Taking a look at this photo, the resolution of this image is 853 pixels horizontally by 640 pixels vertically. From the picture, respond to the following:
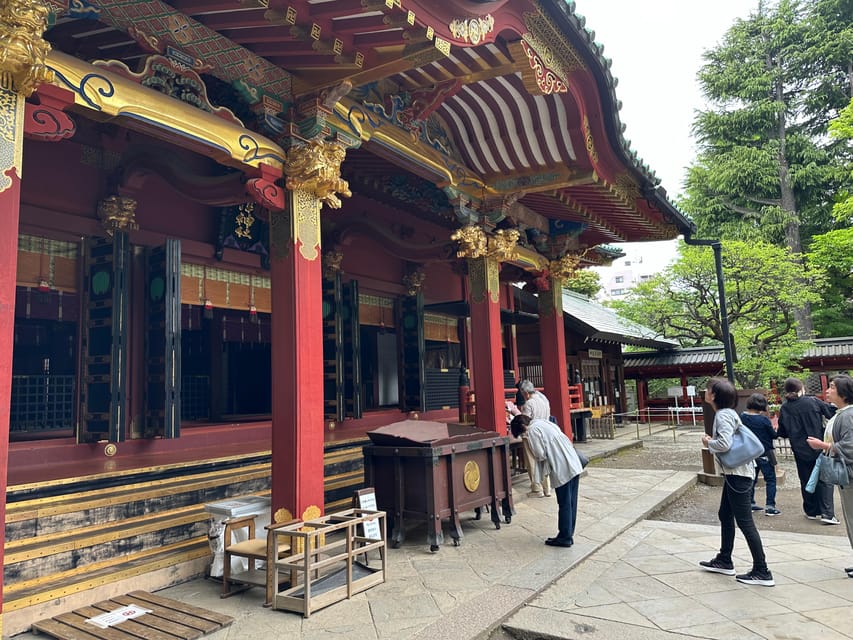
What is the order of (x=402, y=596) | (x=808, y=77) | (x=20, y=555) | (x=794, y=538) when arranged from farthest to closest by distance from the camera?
(x=808, y=77) → (x=794, y=538) → (x=402, y=596) → (x=20, y=555)

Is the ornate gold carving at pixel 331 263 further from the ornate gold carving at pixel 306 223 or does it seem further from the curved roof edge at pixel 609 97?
the curved roof edge at pixel 609 97

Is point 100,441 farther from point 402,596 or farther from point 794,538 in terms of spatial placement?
point 794,538

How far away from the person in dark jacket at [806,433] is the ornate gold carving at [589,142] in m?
3.40

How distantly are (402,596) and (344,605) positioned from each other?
1.33 ft

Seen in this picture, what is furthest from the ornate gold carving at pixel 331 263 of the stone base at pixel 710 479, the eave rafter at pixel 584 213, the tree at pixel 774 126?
the tree at pixel 774 126

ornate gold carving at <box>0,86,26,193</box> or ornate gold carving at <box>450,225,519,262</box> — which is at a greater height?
ornate gold carving at <box>450,225,519,262</box>

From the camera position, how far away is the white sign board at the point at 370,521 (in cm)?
427

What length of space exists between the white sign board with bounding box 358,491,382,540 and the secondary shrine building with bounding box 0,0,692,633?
380 millimetres

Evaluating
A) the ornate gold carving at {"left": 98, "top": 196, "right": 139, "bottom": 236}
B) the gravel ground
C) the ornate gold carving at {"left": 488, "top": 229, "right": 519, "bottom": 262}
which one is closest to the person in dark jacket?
the gravel ground

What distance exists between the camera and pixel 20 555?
11.4ft

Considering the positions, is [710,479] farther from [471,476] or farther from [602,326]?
[602,326]

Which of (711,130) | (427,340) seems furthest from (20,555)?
(711,130)

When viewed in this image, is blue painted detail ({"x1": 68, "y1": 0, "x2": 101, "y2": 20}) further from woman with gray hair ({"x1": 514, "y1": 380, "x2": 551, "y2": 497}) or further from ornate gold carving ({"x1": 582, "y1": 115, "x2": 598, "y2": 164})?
woman with gray hair ({"x1": 514, "y1": 380, "x2": 551, "y2": 497})

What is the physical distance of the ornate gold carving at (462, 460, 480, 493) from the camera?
529cm
